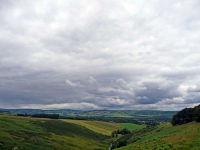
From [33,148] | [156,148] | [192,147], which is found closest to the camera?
[192,147]

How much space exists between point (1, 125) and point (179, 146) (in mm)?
150901

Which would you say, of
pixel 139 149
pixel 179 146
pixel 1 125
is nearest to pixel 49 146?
pixel 1 125

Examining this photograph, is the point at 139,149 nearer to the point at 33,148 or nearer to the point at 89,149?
the point at 33,148

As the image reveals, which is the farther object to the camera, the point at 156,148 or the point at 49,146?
the point at 49,146

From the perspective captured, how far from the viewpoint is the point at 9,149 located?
395ft

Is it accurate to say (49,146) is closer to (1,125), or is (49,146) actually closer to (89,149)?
(89,149)

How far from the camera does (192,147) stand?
55.7 meters

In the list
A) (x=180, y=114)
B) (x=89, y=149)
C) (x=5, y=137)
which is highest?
(x=180, y=114)

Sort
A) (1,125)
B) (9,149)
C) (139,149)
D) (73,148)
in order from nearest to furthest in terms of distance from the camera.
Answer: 1. (139,149)
2. (9,149)
3. (73,148)
4. (1,125)

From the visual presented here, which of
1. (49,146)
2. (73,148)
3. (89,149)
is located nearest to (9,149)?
(49,146)

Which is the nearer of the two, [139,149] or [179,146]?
[179,146]

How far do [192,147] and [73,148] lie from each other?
371 ft

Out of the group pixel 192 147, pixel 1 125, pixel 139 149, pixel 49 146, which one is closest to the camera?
pixel 192 147

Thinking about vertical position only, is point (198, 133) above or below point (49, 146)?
above
